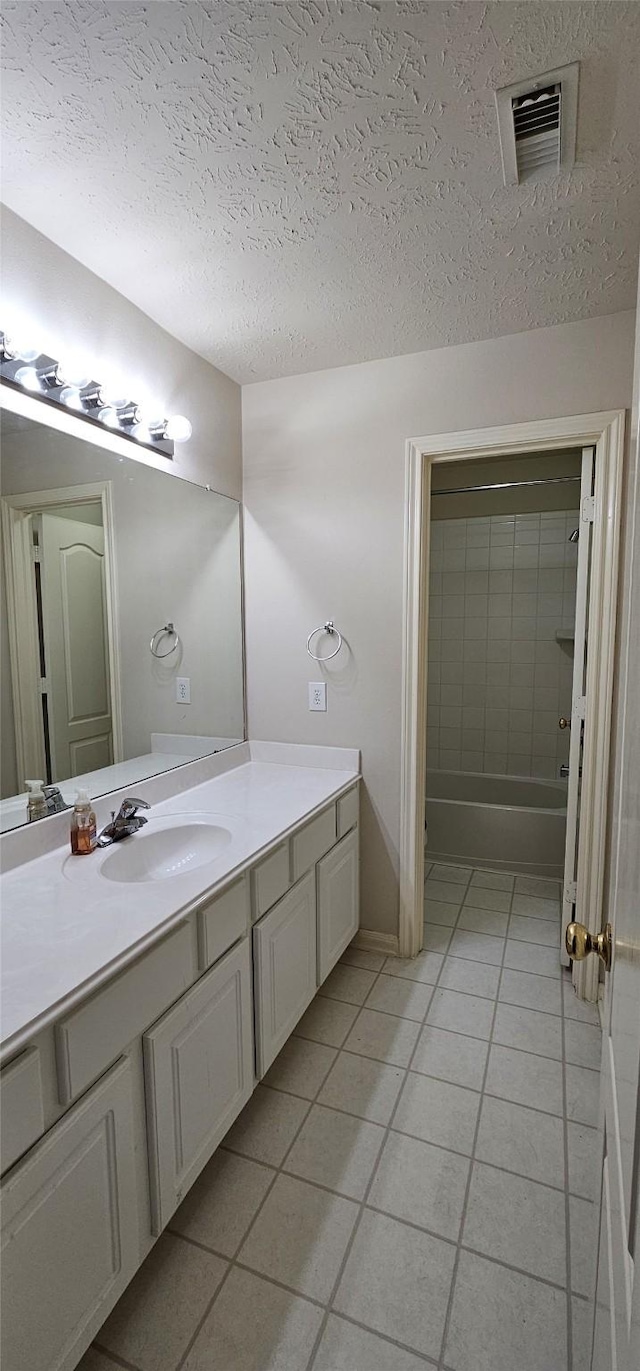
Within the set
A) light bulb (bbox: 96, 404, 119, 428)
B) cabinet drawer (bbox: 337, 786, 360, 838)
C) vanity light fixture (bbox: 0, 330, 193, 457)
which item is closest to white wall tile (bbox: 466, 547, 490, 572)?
cabinet drawer (bbox: 337, 786, 360, 838)

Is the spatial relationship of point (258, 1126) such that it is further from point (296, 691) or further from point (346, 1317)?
point (296, 691)

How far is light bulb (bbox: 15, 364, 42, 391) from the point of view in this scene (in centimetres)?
134

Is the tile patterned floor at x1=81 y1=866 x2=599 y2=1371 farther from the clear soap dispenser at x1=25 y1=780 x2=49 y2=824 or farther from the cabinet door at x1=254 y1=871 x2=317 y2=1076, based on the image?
the clear soap dispenser at x1=25 y1=780 x2=49 y2=824

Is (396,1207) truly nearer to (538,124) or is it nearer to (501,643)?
(538,124)

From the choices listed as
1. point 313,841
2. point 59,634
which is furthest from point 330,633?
point 59,634

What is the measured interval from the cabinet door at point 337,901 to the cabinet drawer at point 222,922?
510 millimetres

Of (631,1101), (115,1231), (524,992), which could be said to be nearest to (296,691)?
(524,992)

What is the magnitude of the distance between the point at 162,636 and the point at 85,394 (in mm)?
768

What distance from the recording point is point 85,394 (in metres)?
1.54

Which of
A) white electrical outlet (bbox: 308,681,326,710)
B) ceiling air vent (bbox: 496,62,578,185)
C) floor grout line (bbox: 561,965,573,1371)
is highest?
ceiling air vent (bbox: 496,62,578,185)

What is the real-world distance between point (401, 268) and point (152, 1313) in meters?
2.52

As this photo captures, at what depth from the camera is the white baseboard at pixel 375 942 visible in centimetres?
234

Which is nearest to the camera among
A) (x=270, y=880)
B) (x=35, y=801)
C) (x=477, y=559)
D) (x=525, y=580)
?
(x=35, y=801)

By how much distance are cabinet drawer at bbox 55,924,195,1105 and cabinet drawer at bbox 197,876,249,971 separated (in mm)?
46
